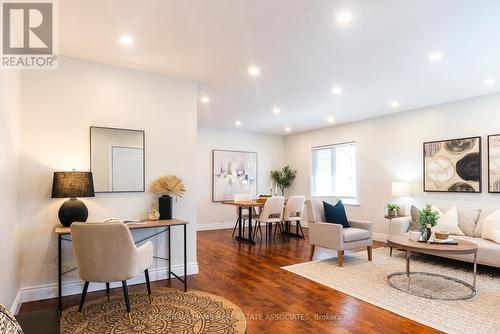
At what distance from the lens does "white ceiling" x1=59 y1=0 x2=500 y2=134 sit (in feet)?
7.74

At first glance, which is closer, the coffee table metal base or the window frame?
the coffee table metal base

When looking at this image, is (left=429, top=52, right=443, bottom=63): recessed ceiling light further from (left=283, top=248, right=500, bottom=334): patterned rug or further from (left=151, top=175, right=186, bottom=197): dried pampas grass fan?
(left=151, top=175, right=186, bottom=197): dried pampas grass fan

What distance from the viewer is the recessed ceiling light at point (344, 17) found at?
2.41m

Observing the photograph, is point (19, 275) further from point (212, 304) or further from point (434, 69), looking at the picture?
point (434, 69)

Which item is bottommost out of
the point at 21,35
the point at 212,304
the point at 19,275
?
the point at 212,304

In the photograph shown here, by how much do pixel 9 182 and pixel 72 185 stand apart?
49 centimetres

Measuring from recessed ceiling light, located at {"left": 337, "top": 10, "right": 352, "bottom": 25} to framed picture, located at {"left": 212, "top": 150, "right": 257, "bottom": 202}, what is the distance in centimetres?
540

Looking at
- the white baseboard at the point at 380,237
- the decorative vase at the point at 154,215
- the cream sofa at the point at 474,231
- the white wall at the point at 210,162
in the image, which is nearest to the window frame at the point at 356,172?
the white baseboard at the point at 380,237

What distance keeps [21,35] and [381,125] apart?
5.92 m

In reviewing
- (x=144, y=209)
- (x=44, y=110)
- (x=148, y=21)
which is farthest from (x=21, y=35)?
(x=144, y=209)

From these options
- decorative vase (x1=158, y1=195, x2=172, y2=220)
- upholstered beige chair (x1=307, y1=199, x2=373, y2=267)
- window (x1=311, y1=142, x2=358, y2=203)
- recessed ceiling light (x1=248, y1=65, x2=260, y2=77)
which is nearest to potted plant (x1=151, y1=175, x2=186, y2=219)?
decorative vase (x1=158, y1=195, x2=172, y2=220)

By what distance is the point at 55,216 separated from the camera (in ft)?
10.2

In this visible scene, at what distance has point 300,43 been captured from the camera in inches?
117

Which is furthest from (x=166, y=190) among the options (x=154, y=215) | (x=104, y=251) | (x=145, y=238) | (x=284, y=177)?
(x=284, y=177)
